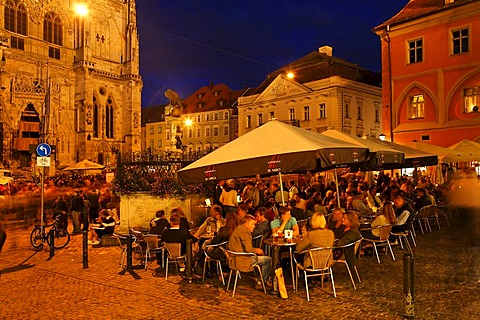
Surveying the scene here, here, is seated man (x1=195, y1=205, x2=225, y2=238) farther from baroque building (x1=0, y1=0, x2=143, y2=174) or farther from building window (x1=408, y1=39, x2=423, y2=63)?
baroque building (x1=0, y1=0, x2=143, y2=174)

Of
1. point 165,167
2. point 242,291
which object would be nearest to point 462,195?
point 165,167

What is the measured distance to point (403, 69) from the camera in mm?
29094

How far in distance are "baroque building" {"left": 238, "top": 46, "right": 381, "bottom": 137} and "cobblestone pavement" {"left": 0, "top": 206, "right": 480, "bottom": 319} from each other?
3120 centimetres

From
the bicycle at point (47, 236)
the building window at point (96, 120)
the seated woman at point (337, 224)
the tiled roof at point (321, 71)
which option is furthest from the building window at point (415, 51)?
the building window at point (96, 120)

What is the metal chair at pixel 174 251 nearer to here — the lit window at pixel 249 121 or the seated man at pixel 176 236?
the seated man at pixel 176 236

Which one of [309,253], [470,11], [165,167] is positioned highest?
[470,11]

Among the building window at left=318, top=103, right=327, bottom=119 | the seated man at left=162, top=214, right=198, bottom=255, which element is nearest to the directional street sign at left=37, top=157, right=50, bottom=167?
the seated man at left=162, top=214, right=198, bottom=255

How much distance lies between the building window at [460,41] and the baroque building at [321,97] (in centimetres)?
1412

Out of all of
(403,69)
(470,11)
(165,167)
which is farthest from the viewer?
(403,69)

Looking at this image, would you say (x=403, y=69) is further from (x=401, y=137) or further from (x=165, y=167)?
(x=165, y=167)

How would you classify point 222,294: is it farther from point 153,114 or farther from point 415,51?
point 153,114

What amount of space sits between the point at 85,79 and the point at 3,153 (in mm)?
12257

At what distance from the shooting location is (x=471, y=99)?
2622 centimetres

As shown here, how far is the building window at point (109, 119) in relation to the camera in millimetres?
→ 54500
